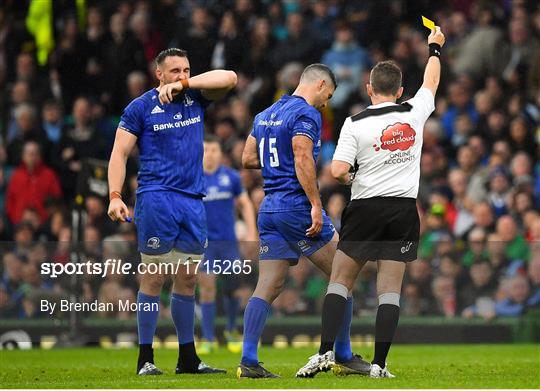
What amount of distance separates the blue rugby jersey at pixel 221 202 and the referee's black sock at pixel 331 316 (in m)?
5.42

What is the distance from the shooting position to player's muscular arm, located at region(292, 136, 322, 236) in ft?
34.1

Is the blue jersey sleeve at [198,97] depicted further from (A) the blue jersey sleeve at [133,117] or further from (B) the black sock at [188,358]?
(B) the black sock at [188,358]

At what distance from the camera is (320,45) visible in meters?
20.5

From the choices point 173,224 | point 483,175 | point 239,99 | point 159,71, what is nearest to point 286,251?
point 173,224

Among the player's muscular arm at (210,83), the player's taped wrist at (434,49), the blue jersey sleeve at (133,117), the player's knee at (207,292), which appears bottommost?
the player's knee at (207,292)

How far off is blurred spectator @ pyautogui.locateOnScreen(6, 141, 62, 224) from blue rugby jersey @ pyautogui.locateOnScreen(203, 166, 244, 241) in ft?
13.5

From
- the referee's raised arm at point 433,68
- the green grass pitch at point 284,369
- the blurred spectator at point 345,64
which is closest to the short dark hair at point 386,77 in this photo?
the referee's raised arm at point 433,68

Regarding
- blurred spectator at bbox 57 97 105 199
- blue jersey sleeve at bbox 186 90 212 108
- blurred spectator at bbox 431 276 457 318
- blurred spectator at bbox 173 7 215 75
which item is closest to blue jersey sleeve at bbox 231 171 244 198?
blurred spectator at bbox 431 276 457 318

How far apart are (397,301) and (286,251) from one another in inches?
38.6

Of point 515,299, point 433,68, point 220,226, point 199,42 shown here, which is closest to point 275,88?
point 199,42

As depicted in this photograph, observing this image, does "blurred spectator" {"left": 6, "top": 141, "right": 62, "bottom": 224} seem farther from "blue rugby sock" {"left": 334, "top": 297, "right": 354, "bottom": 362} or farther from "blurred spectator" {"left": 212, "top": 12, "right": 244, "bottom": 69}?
"blue rugby sock" {"left": 334, "top": 297, "right": 354, "bottom": 362}

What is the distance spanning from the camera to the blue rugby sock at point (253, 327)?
33.9ft

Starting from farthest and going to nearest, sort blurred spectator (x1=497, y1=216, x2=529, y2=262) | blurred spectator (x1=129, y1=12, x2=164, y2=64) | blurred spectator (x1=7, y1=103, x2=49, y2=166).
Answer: blurred spectator (x1=129, y1=12, x2=164, y2=64), blurred spectator (x1=7, y1=103, x2=49, y2=166), blurred spectator (x1=497, y1=216, x2=529, y2=262)

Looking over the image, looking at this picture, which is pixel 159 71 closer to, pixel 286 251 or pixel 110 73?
pixel 286 251
